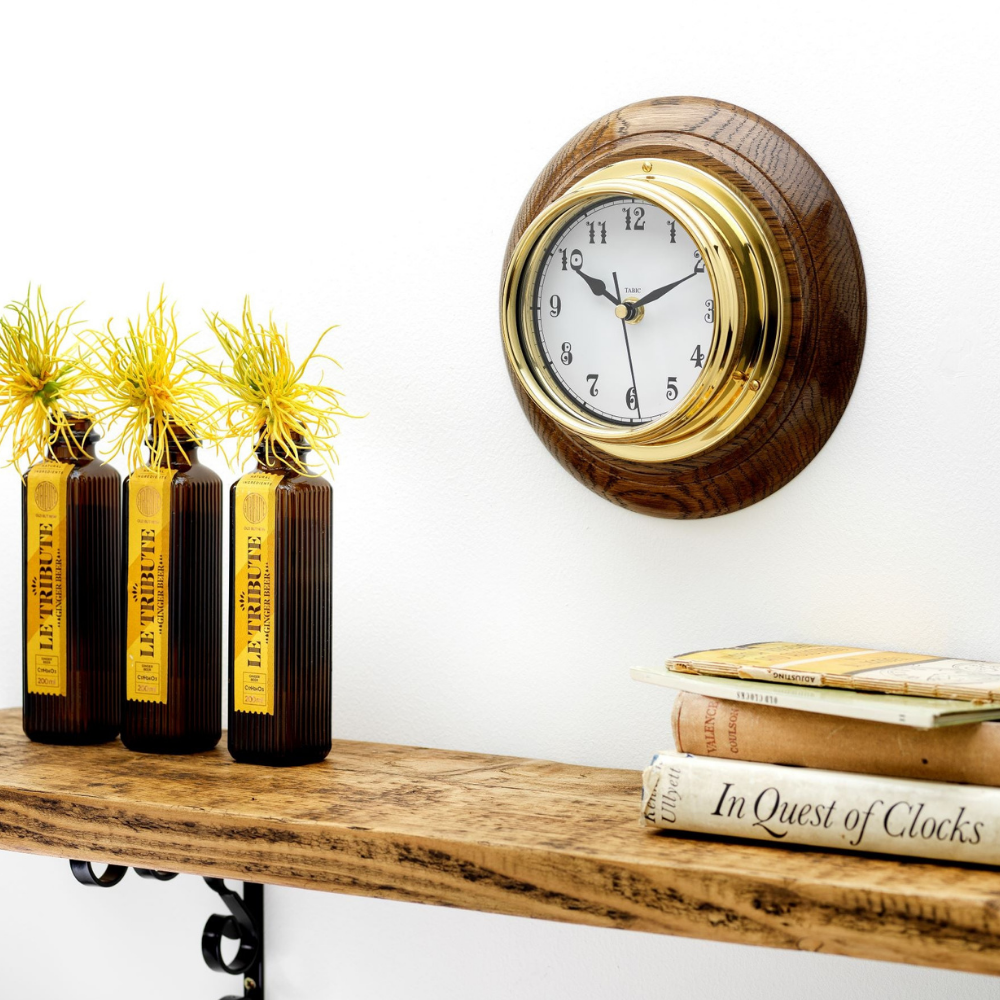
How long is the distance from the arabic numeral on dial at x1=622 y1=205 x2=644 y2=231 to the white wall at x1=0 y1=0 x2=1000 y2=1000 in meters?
0.10

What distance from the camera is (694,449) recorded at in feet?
2.39

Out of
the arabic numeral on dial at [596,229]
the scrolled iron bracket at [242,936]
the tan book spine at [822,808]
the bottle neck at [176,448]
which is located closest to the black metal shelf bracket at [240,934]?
the scrolled iron bracket at [242,936]

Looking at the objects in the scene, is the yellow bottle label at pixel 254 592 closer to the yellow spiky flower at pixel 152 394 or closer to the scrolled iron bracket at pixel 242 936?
the yellow spiky flower at pixel 152 394

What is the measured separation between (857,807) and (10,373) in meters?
0.63

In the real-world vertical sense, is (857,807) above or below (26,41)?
below

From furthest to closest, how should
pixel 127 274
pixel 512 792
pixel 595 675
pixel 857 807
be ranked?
pixel 127 274
pixel 595 675
pixel 512 792
pixel 857 807

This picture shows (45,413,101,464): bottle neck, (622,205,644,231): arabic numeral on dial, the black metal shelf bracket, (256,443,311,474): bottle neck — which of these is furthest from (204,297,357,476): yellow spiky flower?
the black metal shelf bracket

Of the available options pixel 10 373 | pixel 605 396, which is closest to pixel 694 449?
pixel 605 396

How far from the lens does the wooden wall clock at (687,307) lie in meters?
0.70

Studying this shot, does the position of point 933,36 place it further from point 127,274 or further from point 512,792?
point 127,274

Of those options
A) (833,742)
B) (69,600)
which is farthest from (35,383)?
(833,742)

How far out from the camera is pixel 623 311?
0.73 metres

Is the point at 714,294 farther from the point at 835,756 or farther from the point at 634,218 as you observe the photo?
the point at 835,756

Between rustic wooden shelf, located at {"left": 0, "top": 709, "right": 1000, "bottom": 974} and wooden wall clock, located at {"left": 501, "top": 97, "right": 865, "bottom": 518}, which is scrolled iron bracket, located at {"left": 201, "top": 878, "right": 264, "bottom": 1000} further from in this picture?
wooden wall clock, located at {"left": 501, "top": 97, "right": 865, "bottom": 518}
